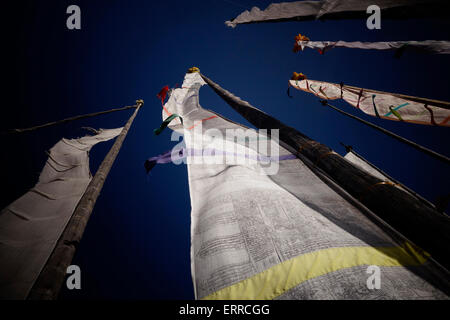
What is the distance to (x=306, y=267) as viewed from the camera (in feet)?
3.51

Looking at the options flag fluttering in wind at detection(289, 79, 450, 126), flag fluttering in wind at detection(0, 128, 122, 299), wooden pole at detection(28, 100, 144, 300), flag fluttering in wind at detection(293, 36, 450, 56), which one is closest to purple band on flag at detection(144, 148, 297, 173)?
wooden pole at detection(28, 100, 144, 300)

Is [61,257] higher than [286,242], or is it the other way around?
[61,257]

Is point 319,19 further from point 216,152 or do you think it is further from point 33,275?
point 33,275

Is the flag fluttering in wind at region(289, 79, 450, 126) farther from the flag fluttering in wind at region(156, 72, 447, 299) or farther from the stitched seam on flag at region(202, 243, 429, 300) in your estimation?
the stitched seam on flag at region(202, 243, 429, 300)

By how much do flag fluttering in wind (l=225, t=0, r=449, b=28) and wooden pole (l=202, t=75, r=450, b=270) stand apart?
1287 millimetres

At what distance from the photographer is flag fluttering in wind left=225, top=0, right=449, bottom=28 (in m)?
1.42

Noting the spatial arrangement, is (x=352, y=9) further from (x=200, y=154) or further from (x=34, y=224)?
(x=34, y=224)

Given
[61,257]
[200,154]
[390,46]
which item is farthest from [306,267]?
[390,46]

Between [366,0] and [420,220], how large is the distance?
6.41 ft

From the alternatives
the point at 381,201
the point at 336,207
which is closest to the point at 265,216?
the point at 336,207

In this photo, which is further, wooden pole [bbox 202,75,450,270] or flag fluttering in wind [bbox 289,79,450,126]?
flag fluttering in wind [bbox 289,79,450,126]

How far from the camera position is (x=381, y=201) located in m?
1.25

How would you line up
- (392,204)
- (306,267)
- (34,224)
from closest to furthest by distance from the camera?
(306,267) < (392,204) < (34,224)

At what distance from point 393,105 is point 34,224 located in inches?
219
